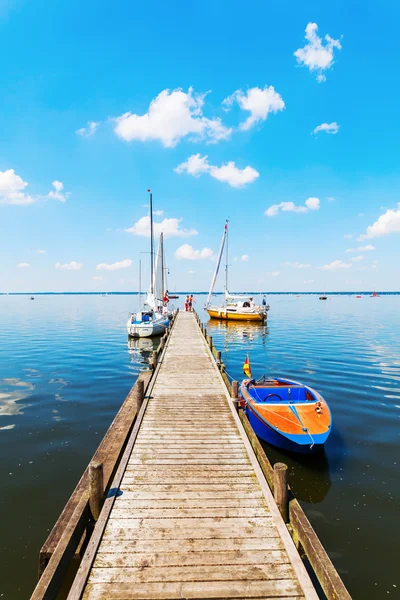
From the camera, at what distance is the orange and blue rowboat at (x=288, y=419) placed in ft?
34.0

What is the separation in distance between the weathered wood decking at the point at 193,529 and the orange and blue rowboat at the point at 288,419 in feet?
5.91

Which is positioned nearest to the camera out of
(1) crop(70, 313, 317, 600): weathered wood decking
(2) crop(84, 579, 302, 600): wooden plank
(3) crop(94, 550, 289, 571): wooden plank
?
(2) crop(84, 579, 302, 600): wooden plank

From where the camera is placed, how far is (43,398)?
16.7 metres

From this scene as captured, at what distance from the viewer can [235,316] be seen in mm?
52281

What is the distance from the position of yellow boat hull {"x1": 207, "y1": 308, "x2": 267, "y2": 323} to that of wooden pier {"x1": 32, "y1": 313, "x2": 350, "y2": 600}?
1613 inches

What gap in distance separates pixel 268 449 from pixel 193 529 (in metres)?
6.55

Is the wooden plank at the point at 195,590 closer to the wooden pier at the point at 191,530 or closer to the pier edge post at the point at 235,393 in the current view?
the wooden pier at the point at 191,530

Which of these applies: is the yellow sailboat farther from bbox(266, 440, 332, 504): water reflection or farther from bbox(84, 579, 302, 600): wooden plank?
bbox(84, 579, 302, 600): wooden plank

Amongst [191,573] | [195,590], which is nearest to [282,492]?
[191,573]

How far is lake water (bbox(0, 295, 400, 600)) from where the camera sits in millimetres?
7039

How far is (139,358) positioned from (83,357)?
4810 millimetres

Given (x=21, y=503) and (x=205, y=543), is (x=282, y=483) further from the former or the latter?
(x=21, y=503)

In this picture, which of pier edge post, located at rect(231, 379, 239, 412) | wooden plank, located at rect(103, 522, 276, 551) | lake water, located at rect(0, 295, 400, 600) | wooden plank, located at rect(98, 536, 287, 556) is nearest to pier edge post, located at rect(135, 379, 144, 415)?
lake water, located at rect(0, 295, 400, 600)

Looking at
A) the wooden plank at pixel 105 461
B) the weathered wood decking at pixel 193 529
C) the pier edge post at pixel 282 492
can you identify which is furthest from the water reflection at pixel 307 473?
the wooden plank at pixel 105 461
